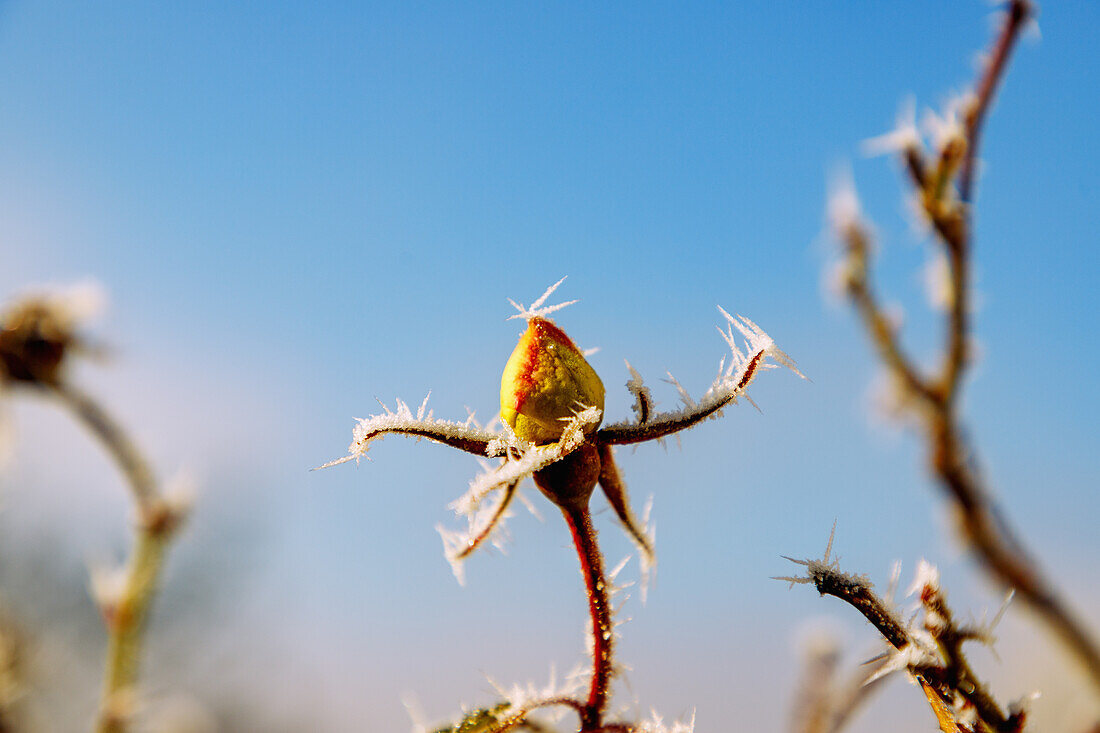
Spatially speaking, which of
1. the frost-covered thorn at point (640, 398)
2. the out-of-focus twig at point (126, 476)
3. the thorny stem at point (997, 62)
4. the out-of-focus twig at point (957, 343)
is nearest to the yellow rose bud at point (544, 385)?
the frost-covered thorn at point (640, 398)

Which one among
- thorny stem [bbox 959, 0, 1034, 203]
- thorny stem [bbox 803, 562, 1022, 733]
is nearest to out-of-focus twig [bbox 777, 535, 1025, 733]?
thorny stem [bbox 803, 562, 1022, 733]

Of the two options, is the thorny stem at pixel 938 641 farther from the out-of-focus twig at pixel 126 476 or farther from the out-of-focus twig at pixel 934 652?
the out-of-focus twig at pixel 126 476

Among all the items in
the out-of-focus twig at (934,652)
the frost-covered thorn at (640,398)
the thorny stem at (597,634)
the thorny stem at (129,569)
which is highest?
the thorny stem at (129,569)

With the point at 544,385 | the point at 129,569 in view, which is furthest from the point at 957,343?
the point at 129,569

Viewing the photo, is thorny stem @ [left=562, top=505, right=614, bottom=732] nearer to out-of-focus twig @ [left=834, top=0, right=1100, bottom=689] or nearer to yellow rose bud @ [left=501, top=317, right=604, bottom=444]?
yellow rose bud @ [left=501, top=317, right=604, bottom=444]

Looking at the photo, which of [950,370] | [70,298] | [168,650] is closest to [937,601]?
[950,370]

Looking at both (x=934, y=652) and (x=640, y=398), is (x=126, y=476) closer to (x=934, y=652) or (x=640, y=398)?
(x=640, y=398)
